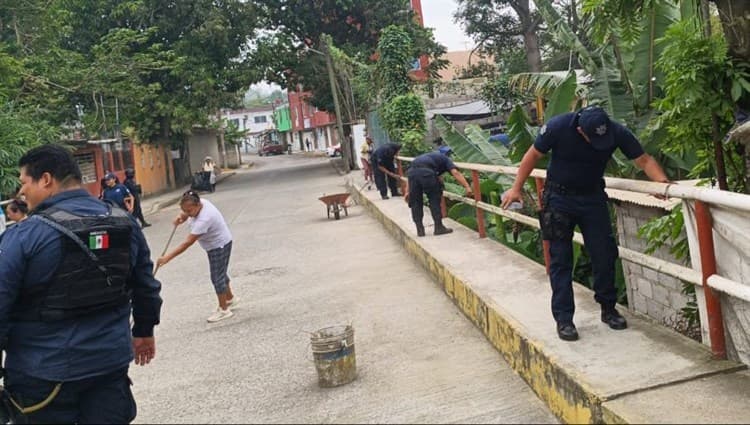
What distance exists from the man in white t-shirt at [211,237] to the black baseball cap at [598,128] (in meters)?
4.19

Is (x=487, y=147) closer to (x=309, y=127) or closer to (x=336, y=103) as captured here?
(x=336, y=103)

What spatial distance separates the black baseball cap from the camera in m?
3.86

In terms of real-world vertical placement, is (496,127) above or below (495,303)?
above

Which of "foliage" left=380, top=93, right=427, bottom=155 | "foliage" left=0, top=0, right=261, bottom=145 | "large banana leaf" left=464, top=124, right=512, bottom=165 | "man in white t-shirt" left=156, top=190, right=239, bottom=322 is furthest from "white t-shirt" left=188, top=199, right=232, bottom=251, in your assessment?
"foliage" left=0, top=0, right=261, bottom=145

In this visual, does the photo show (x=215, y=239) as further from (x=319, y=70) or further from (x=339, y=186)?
(x=319, y=70)

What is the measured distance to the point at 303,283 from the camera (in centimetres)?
869

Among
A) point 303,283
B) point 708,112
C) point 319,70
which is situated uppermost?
point 319,70

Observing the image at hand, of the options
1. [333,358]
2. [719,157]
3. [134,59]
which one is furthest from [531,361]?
[134,59]

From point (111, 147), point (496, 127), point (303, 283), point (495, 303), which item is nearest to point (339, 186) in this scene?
point (496, 127)

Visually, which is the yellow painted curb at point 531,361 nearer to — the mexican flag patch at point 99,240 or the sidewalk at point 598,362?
the sidewalk at point 598,362

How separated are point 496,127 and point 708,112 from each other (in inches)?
861

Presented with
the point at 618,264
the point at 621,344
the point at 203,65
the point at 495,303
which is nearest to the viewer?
the point at 621,344

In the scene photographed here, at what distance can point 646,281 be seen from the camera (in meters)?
4.71

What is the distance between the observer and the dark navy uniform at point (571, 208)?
405cm
